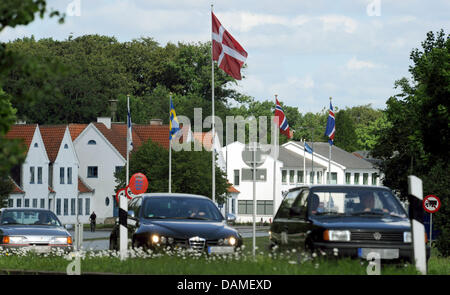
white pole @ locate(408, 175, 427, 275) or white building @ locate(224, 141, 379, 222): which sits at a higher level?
white pole @ locate(408, 175, 427, 275)

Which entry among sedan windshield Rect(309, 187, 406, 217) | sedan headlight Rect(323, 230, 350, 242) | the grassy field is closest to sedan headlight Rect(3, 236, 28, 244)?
the grassy field

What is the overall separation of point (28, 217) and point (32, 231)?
1903 mm

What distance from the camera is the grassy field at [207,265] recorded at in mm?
12633

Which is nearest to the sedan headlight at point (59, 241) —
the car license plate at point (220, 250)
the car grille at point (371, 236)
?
the car license plate at point (220, 250)

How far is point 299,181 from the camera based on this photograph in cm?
13088

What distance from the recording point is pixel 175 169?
76500mm

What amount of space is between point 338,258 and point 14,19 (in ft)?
25.3

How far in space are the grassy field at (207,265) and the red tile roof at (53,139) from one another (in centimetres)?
7874

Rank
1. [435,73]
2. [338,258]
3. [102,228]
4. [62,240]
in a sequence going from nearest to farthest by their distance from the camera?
1. [338,258]
2. [62,240]
3. [435,73]
4. [102,228]

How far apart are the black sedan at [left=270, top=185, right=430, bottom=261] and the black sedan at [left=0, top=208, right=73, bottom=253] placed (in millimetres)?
6613

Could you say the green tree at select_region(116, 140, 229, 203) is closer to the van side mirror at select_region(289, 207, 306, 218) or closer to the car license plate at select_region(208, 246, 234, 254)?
the car license plate at select_region(208, 246, 234, 254)

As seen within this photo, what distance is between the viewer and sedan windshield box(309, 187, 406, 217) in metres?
16.0

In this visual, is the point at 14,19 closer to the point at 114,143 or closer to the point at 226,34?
the point at 226,34
